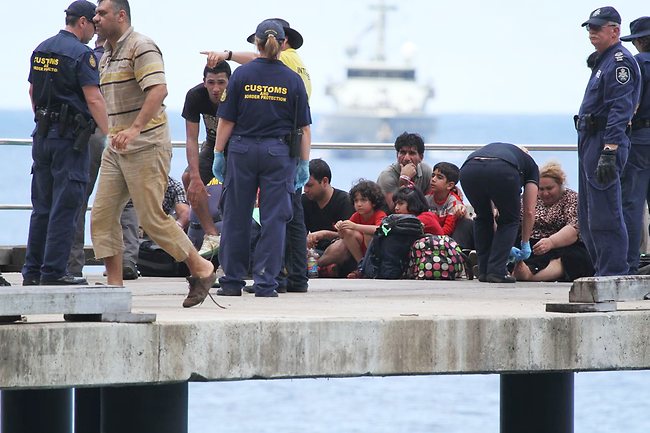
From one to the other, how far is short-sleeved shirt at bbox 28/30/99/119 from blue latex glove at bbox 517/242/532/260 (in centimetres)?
339

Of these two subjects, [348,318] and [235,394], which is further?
[235,394]

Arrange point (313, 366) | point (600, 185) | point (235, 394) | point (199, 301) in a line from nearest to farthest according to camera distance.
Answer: point (313, 366) → point (199, 301) → point (600, 185) → point (235, 394)

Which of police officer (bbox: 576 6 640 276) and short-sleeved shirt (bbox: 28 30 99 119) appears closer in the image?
police officer (bbox: 576 6 640 276)

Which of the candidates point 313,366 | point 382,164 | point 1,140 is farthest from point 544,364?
point 382,164

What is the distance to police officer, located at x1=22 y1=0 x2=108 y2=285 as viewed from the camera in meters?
9.61

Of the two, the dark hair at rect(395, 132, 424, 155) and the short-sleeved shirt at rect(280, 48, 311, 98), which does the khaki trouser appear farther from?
the dark hair at rect(395, 132, 424, 155)

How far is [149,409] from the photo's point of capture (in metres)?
7.79

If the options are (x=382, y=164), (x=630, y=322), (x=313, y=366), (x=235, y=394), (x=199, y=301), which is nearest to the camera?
(x=313, y=366)

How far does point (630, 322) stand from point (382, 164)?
89.9m

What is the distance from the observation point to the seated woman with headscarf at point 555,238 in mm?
11531

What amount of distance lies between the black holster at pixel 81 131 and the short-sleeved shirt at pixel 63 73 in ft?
0.17

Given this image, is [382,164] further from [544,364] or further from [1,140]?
[544,364]

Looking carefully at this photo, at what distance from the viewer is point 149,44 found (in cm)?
869

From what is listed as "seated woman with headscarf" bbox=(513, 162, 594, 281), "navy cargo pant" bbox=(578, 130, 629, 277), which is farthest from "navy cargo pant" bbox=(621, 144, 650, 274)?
"seated woman with headscarf" bbox=(513, 162, 594, 281)
